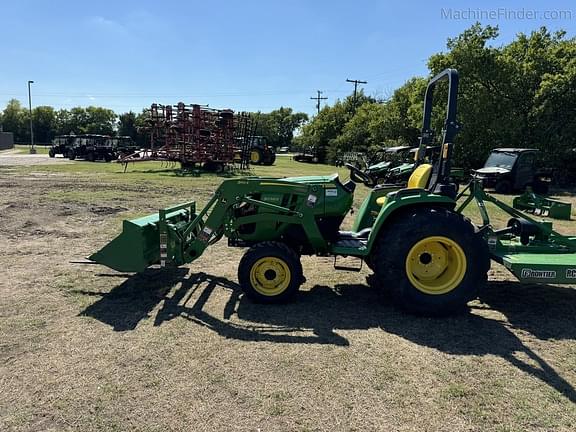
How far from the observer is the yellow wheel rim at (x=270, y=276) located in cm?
482

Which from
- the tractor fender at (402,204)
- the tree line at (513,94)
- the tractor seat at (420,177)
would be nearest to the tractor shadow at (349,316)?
the tractor fender at (402,204)

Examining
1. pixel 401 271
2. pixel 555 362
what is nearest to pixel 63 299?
pixel 401 271

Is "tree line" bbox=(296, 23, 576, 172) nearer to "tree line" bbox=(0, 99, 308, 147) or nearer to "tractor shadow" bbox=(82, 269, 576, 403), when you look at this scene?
"tractor shadow" bbox=(82, 269, 576, 403)

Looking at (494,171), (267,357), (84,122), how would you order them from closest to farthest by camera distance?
(267,357), (494,171), (84,122)

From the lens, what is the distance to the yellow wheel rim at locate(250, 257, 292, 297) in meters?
4.82

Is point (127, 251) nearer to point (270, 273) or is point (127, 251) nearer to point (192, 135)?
point (270, 273)

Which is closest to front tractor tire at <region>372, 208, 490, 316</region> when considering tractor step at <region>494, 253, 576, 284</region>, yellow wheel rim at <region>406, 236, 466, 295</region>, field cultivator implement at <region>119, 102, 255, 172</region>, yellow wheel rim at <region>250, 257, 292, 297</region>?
yellow wheel rim at <region>406, 236, 466, 295</region>

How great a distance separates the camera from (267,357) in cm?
369

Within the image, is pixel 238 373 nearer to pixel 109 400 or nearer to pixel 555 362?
pixel 109 400

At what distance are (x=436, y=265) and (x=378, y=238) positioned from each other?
681 millimetres

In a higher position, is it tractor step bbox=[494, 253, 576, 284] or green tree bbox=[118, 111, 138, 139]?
green tree bbox=[118, 111, 138, 139]

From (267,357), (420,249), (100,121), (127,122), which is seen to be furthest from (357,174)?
(100,121)

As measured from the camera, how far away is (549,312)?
4797 mm

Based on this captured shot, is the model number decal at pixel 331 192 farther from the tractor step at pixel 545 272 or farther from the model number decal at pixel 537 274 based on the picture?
the model number decal at pixel 537 274
